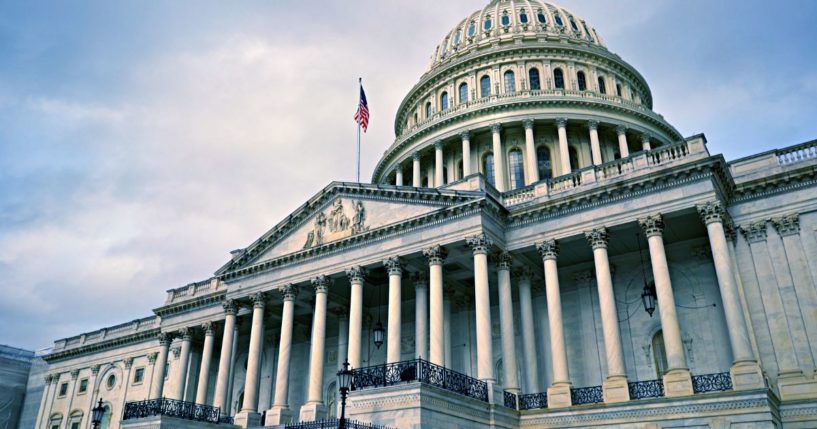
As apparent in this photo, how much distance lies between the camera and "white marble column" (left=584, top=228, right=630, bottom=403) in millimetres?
23250

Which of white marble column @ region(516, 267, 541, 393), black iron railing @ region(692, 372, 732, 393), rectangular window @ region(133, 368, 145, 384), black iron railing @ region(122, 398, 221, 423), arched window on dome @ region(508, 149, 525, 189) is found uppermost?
arched window on dome @ region(508, 149, 525, 189)

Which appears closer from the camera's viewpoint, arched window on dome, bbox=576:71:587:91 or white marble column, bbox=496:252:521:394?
white marble column, bbox=496:252:521:394

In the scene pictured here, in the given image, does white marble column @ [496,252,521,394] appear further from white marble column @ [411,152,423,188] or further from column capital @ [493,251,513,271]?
white marble column @ [411,152,423,188]

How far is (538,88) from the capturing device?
48.1m

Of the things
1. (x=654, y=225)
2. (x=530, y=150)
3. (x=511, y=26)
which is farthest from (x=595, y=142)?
(x=654, y=225)

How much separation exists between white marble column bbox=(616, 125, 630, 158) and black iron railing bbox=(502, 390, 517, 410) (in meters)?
24.3

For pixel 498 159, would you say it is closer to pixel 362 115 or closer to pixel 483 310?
pixel 362 115

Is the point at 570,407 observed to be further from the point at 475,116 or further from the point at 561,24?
the point at 561,24

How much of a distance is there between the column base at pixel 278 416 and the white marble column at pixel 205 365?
8055mm

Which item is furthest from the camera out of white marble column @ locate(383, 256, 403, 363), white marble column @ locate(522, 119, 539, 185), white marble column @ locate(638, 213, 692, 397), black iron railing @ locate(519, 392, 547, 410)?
white marble column @ locate(522, 119, 539, 185)

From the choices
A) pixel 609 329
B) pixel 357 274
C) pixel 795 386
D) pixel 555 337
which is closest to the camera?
pixel 795 386

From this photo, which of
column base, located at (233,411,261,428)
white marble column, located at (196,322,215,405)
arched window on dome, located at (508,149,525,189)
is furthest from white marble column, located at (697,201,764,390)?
white marble column, located at (196,322,215,405)

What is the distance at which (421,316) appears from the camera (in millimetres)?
28859

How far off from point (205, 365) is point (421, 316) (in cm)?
1599
